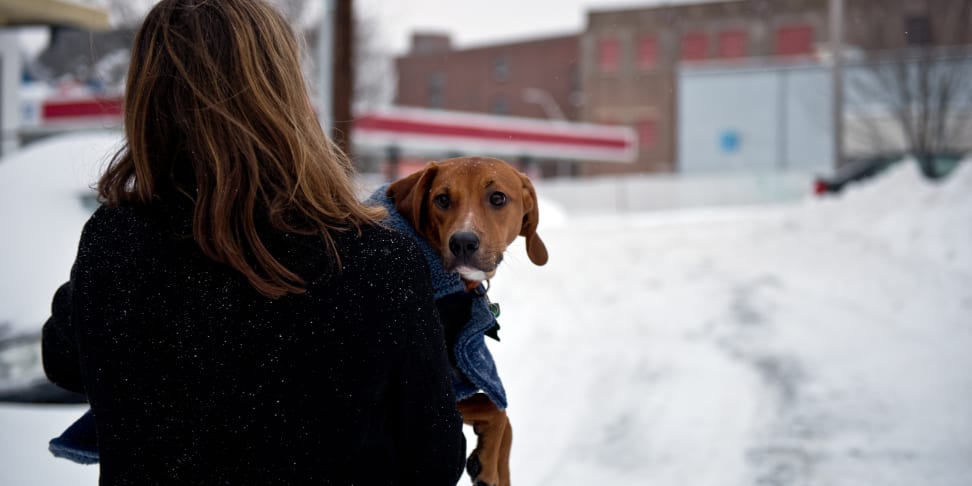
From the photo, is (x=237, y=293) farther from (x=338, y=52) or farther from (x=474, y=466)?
(x=338, y=52)

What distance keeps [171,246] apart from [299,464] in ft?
1.48

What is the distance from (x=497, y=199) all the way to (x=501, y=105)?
36164 mm

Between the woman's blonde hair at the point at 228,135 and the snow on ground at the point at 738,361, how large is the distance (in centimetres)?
44

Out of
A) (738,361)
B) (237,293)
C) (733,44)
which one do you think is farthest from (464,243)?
(733,44)

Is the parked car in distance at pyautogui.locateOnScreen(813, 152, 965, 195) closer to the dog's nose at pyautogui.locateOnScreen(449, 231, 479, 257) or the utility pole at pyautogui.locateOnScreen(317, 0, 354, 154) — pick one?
the utility pole at pyautogui.locateOnScreen(317, 0, 354, 154)

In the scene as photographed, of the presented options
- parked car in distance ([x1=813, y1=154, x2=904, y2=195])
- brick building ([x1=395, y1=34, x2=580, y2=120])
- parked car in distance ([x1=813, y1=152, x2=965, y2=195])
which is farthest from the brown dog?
brick building ([x1=395, y1=34, x2=580, y2=120])

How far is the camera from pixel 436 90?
33375mm

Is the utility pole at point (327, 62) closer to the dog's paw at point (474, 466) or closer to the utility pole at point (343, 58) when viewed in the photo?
the utility pole at point (343, 58)

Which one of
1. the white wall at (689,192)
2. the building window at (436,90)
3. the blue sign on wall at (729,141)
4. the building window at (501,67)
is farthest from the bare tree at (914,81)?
the building window at (501,67)

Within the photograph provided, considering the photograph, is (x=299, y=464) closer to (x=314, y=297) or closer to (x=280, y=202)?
(x=314, y=297)

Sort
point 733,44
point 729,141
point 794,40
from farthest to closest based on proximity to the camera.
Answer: point 794,40 → point 733,44 → point 729,141

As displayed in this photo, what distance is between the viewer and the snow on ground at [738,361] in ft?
13.6

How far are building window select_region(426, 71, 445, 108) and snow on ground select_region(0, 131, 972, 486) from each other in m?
22.5

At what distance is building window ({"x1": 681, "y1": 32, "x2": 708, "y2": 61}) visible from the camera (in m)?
32.3
